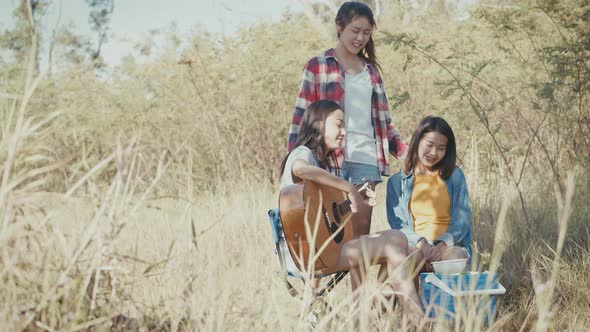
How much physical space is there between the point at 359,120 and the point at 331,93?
0.66 ft

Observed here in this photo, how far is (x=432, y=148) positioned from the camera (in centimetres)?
355

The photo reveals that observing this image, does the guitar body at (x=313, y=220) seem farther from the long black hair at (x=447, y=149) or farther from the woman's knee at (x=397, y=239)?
the long black hair at (x=447, y=149)

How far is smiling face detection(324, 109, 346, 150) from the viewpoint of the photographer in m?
3.28

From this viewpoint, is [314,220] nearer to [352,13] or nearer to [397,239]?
[397,239]

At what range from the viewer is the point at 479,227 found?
15.2 feet

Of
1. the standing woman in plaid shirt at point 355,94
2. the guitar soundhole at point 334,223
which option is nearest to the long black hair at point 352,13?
the standing woman in plaid shirt at point 355,94

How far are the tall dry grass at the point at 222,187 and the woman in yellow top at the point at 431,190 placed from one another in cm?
46

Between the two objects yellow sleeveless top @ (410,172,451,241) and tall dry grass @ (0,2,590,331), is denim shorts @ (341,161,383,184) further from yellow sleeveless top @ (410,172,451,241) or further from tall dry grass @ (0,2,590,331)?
tall dry grass @ (0,2,590,331)

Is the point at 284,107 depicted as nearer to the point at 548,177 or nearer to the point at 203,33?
the point at 203,33

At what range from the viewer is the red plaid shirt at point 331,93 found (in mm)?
3689

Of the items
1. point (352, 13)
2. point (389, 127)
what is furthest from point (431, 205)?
point (352, 13)

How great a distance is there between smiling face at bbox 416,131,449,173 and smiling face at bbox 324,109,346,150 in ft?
1.66

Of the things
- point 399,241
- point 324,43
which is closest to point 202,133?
point 324,43

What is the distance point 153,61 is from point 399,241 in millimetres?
5697
